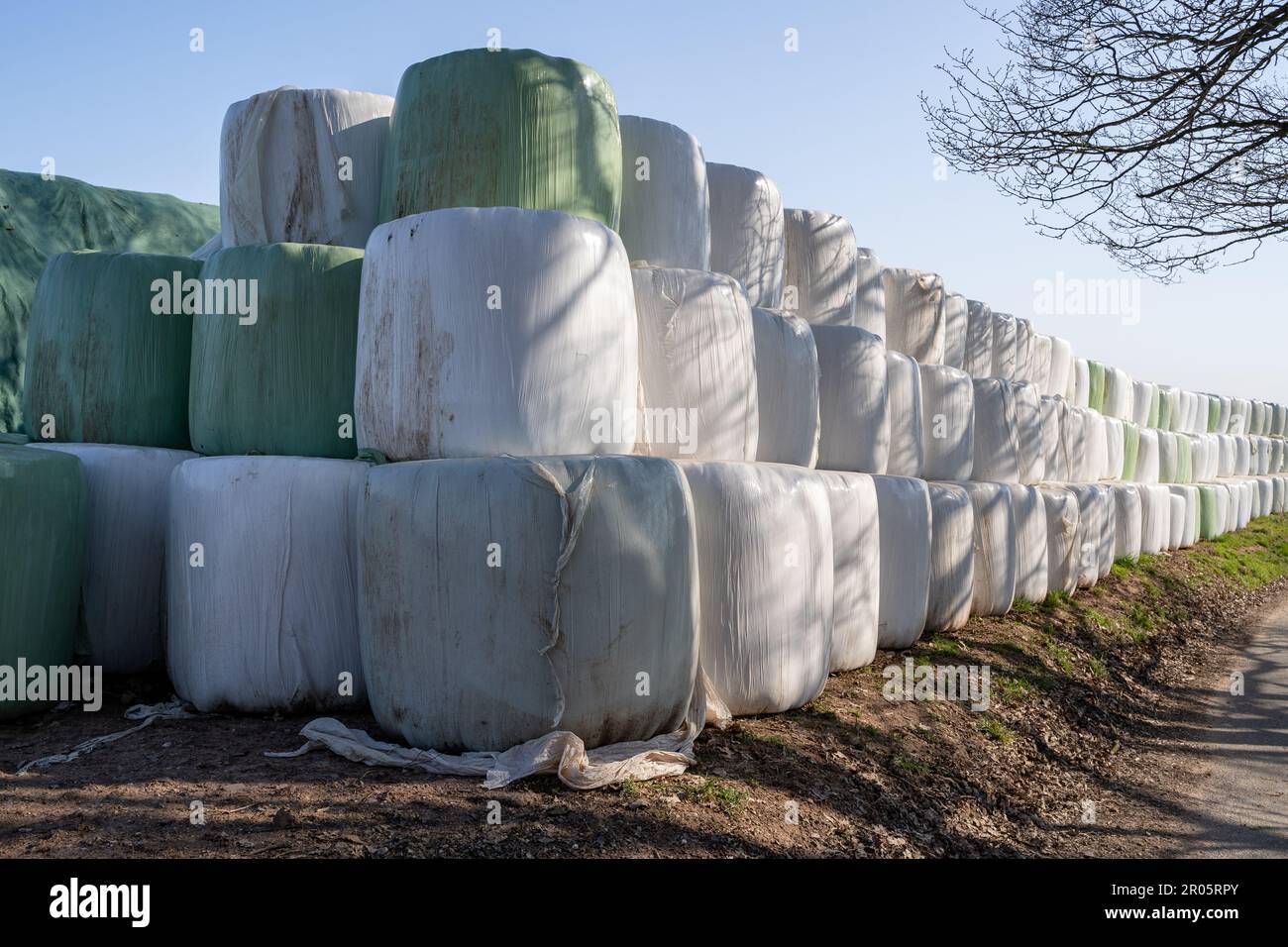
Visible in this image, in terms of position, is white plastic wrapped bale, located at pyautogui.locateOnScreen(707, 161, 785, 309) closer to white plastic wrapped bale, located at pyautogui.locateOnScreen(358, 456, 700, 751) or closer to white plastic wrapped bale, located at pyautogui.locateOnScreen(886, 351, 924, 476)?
white plastic wrapped bale, located at pyautogui.locateOnScreen(886, 351, 924, 476)

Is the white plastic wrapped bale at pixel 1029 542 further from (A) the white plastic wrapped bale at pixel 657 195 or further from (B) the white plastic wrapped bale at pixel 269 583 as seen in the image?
(B) the white plastic wrapped bale at pixel 269 583

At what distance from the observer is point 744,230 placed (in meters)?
5.47

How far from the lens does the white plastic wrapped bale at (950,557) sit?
6773 millimetres

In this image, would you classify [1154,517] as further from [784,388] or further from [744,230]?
[784,388]

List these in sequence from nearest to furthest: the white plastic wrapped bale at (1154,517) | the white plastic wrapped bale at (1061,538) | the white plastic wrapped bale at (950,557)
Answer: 1. the white plastic wrapped bale at (950,557)
2. the white plastic wrapped bale at (1061,538)
3. the white plastic wrapped bale at (1154,517)

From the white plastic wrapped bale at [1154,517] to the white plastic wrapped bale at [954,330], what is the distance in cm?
465

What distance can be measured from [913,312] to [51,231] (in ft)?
24.0

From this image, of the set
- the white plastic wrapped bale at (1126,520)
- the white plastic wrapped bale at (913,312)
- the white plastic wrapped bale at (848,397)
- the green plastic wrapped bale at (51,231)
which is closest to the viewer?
the white plastic wrapped bale at (848,397)

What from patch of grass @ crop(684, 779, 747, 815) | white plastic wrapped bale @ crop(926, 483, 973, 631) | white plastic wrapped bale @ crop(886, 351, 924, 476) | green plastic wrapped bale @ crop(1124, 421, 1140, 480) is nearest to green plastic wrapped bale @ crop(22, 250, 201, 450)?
patch of grass @ crop(684, 779, 747, 815)

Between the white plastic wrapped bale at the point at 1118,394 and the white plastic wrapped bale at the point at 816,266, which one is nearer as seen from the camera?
the white plastic wrapped bale at the point at 816,266

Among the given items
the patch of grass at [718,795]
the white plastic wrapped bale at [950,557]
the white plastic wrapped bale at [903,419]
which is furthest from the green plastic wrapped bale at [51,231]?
the patch of grass at [718,795]

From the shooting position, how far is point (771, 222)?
5598 millimetres

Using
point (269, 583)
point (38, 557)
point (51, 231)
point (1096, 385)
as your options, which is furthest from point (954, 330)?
point (51, 231)
